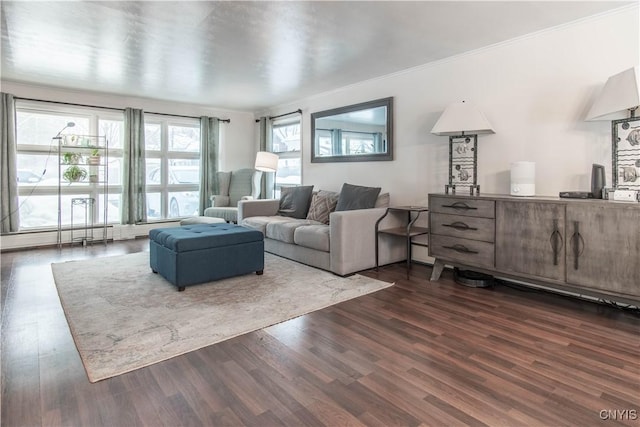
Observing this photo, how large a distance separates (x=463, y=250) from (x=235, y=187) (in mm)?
4422

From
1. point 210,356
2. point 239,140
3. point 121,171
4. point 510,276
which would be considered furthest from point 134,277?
point 239,140

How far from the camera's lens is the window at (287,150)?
634 centimetres

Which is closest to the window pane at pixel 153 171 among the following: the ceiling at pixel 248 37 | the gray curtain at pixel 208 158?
the gray curtain at pixel 208 158

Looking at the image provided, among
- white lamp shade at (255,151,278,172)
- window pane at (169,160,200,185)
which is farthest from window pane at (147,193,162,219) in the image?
white lamp shade at (255,151,278,172)

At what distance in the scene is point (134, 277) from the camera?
3.66 metres

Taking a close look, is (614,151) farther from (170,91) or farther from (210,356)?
(170,91)

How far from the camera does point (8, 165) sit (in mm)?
4891

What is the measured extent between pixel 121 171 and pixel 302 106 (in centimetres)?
316

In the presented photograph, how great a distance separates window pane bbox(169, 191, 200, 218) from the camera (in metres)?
6.55

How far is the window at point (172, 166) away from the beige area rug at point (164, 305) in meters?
2.39

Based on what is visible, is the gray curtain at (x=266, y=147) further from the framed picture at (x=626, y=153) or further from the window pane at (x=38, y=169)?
the framed picture at (x=626, y=153)

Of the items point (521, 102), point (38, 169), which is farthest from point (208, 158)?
point (521, 102)

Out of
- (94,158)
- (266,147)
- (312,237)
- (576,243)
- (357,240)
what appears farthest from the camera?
(266,147)

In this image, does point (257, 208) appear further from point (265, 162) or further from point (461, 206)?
point (461, 206)
